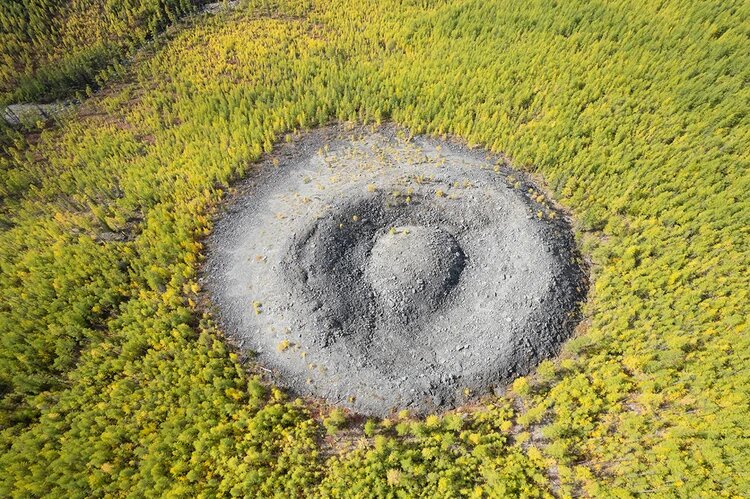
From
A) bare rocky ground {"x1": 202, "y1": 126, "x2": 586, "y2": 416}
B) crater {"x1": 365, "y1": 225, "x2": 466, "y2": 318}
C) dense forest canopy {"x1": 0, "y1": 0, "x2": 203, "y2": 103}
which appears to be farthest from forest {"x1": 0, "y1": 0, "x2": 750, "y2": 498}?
crater {"x1": 365, "y1": 225, "x2": 466, "y2": 318}

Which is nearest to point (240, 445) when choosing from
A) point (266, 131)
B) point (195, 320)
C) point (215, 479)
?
point (215, 479)

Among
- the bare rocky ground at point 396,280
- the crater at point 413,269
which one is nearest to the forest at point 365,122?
the bare rocky ground at point 396,280

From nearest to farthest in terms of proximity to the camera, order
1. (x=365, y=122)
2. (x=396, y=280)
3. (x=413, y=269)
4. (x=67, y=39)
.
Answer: (x=396, y=280) < (x=413, y=269) < (x=365, y=122) < (x=67, y=39)

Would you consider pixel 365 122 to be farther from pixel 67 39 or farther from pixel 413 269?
pixel 67 39

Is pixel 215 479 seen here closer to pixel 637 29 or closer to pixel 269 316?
pixel 269 316

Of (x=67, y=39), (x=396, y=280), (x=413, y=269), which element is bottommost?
(x=396, y=280)

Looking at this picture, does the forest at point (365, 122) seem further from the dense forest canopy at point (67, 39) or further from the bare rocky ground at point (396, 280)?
the bare rocky ground at point (396, 280)

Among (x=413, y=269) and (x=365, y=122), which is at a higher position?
(x=365, y=122)

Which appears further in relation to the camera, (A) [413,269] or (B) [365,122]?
(B) [365,122]

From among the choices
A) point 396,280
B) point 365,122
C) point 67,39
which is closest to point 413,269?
point 396,280

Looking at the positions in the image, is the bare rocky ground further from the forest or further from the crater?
the forest
